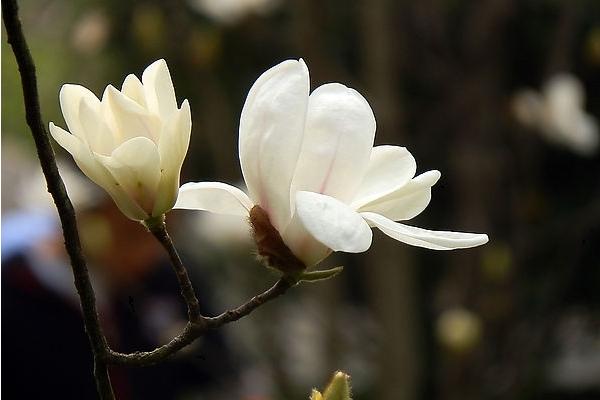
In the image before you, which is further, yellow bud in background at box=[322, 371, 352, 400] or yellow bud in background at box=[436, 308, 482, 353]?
yellow bud in background at box=[436, 308, 482, 353]

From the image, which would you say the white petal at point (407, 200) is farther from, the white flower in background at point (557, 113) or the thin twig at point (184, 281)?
the white flower in background at point (557, 113)

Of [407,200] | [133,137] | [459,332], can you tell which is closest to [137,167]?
[133,137]

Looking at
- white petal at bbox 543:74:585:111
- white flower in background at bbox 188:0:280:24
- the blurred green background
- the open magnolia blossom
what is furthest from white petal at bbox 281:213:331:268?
white flower in background at bbox 188:0:280:24

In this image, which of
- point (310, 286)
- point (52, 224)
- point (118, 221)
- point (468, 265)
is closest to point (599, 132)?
point (468, 265)

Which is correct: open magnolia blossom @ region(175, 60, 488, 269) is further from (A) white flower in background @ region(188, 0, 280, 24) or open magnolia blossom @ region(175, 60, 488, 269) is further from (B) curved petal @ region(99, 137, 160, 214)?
(A) white flower in background @ region(188, 0, 280, 24)

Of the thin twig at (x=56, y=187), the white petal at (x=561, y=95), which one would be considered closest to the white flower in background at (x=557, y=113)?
the white petal at (x=561, y=95)

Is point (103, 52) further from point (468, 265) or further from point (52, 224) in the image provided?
point (468, 265)

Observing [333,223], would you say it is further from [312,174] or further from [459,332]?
[459,332]
